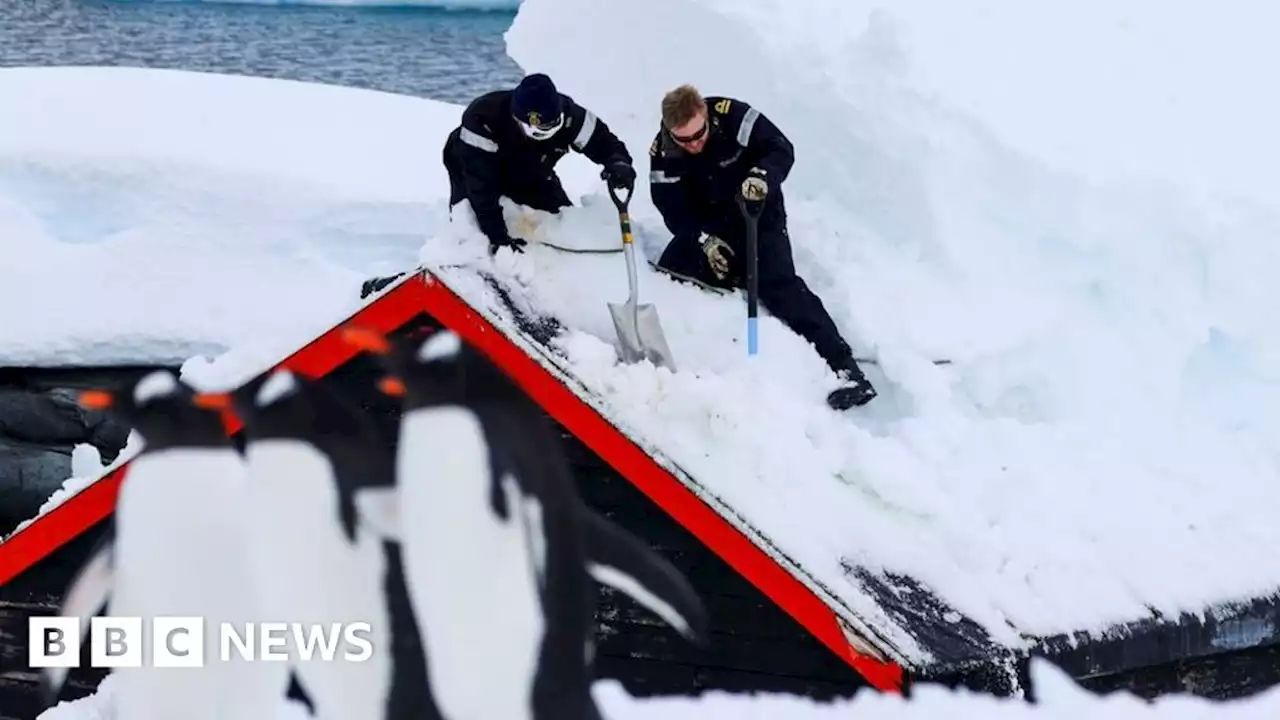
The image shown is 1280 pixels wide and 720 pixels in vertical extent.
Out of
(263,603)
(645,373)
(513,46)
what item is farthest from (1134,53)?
(263,603)

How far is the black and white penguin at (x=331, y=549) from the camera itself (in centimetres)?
291

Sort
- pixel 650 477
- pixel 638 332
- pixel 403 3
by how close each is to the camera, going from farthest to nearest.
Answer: pixel 403 3
pixel 638 332
pixel 650 477

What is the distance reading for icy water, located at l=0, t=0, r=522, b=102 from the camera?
16938 mm

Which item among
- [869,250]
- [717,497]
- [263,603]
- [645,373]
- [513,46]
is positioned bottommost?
[263,603]

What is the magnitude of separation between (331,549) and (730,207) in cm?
197

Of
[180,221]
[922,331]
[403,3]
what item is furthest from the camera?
[403,3]

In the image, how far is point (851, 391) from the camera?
417 cm

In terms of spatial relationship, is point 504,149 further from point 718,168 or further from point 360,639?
point 360,639

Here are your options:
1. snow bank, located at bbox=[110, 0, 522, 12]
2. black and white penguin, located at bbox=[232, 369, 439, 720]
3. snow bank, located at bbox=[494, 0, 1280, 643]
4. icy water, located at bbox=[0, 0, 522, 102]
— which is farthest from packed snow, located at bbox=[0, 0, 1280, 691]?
snow bank, located at bbox=[110, 0, 522, 12]

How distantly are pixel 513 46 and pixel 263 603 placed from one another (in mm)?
4439

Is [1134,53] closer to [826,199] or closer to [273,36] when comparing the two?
[826,199]

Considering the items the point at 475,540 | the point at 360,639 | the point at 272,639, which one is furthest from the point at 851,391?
the point at 272,639

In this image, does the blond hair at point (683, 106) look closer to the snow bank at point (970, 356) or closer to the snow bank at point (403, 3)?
the snow bank at point (970, 356)

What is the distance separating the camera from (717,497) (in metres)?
3.44
